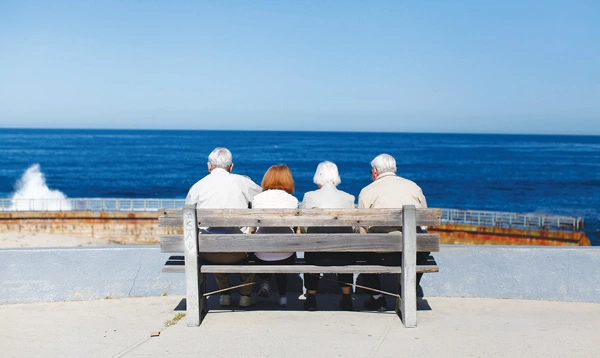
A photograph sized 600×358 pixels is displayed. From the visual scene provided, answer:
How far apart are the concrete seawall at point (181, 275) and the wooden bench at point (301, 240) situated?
1.07 m

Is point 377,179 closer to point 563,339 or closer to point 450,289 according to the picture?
point 450,289

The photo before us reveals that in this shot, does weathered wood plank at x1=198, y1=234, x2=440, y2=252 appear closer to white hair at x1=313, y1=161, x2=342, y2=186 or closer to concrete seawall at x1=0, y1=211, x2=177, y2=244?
white hair at x1=313, y1=161, x2=342, y2=186

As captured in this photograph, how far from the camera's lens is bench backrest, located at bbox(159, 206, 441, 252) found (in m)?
5.09

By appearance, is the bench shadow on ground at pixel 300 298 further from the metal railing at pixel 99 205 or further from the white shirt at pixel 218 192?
the metal railing at pixel 99 205

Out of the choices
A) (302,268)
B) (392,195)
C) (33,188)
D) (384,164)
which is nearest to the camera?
(302,268)

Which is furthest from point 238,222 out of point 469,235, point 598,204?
point 598,204

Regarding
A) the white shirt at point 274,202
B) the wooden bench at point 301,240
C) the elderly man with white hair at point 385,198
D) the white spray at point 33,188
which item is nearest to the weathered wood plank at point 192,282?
the wooden bench at point 301,240

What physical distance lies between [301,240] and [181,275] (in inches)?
67.3

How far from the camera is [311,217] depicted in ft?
16.8

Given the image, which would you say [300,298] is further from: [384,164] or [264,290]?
[384,164]

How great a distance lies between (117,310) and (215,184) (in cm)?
146

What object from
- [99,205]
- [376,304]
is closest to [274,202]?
[376,304]

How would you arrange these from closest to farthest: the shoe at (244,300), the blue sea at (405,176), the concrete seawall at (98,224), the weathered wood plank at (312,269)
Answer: the weathered wood plank at (312,269)
the shoe at (244,300)
the concrete seawall at (98,224)
the blue sea at (405,176)

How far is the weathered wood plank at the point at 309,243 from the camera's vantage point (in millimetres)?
5125
